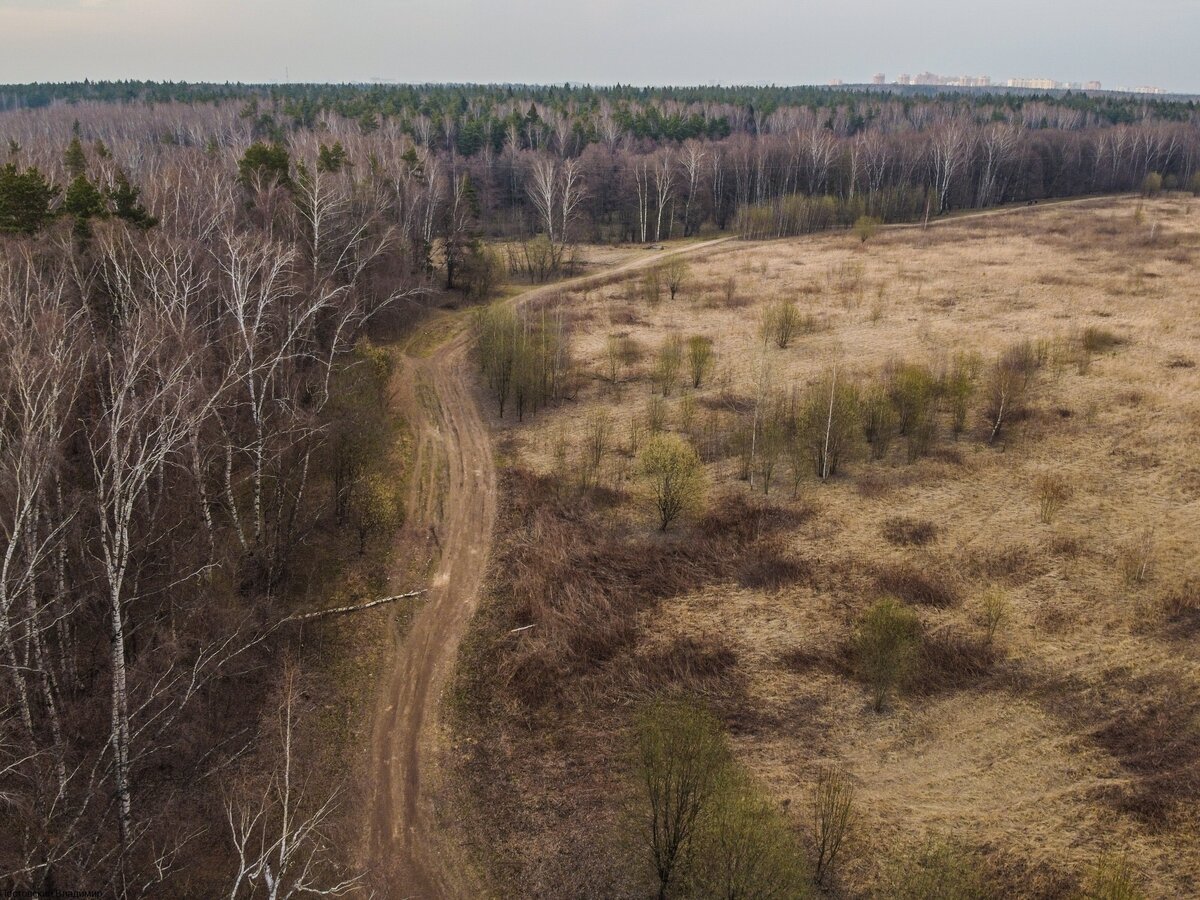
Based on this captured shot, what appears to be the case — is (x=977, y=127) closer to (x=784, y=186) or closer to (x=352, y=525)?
(x=784, y=186)

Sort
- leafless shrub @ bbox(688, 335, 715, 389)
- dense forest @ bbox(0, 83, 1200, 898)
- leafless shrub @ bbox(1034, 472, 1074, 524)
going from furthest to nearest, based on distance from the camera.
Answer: leafless shrub @ bbox(688, 335, 715, 389) → leafless shrub @ bbox(1034, 472, 1074, 524) → dense forest @ bbox(0, 83, 1200, 898)

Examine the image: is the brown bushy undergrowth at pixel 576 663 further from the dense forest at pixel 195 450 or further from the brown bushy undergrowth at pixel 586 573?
the dense forest at pixel 195 450

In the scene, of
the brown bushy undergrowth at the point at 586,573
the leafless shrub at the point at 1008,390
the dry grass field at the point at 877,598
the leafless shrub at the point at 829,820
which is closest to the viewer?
the leafless shrub at the point at 829,820

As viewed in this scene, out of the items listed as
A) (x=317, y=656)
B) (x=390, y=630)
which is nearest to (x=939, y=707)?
(x=390, y=630)

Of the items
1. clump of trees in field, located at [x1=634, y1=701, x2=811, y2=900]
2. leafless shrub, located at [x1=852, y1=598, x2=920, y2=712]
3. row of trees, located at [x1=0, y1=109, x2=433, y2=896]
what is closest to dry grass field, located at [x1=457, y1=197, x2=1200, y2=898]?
leafless shrub, located at [x1=852, y1=598, x2=920, y2=712]

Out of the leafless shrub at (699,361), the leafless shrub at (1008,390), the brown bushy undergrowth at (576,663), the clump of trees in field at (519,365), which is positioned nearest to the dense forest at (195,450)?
the brown bushy undergrowth at (576,663)

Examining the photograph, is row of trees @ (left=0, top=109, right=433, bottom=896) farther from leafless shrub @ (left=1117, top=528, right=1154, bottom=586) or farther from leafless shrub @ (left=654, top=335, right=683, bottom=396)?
leafless shrub @ (left=1117, top=528, right=1154, bottom=586)

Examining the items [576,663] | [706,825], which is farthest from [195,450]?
[706,825]
